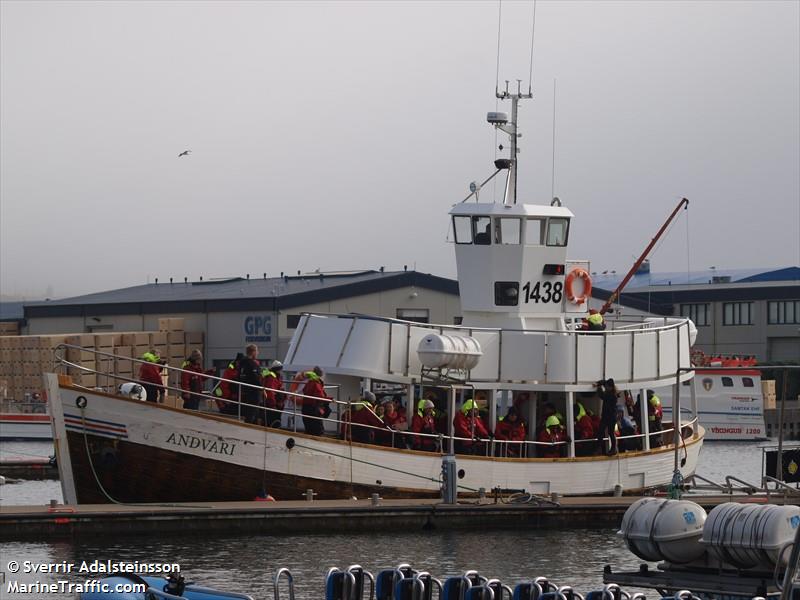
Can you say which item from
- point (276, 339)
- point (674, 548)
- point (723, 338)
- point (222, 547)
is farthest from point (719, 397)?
point (674, 548)

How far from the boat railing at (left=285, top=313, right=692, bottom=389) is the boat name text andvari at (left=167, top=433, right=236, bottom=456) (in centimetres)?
276

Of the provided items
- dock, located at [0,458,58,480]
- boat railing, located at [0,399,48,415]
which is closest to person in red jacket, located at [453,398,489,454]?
dock, located at [0,458,58,480]

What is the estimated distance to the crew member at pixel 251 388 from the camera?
82.4 feet

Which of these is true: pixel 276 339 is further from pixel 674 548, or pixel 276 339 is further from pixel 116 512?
pixel 674 548

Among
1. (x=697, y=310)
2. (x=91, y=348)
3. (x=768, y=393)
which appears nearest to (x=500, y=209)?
(x=91, y=348)

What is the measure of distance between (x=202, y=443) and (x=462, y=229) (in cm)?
757

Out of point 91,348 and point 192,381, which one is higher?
point 91,348

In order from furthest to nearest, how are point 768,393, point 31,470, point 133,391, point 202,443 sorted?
point 768,393
point 31,470
point 202,443
point 133,391

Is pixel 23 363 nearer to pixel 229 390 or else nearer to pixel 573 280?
pixel 573 280

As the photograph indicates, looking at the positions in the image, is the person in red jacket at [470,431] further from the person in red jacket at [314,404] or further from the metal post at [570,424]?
the person in red jacket at [314,404]

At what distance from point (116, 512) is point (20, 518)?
1.50 meters

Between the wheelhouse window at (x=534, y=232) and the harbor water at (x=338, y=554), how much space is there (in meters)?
6.24

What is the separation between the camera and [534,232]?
28.5m

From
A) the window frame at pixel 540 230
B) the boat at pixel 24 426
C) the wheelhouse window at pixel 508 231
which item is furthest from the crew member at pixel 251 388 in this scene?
the boat at pixel 24 426
